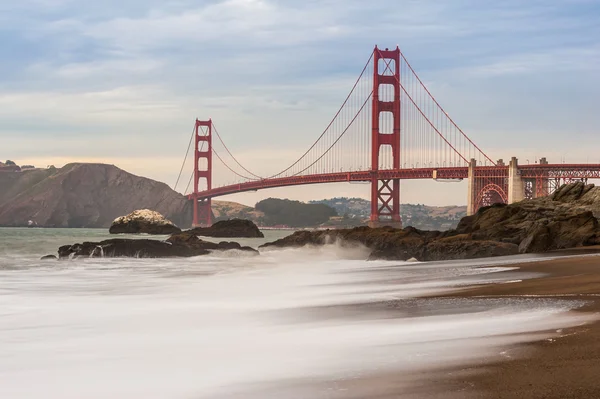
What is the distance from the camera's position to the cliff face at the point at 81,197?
165000 mm

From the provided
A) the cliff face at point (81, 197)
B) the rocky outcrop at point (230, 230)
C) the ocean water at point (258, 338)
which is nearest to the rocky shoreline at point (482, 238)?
the ocean water at point (258, 338)

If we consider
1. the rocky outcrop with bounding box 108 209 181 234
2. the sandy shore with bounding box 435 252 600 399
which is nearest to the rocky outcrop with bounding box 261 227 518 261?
the sandy shore with bounding box 435 252 600 399

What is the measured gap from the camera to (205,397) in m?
5.81

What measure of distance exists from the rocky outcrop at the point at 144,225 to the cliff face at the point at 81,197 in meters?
48.2

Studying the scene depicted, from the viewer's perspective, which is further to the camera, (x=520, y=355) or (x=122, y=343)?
(x=122, y=343)

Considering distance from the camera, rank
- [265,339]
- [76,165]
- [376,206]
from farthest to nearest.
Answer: [76,165]
[376,206]
[265,339]

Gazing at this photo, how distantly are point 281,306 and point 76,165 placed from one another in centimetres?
17696

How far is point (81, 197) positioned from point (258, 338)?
17100 cm

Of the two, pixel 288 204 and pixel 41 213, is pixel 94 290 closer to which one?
pixel 41 213

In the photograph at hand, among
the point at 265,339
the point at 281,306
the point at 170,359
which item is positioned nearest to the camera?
the point at 170,359

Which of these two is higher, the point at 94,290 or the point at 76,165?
the point at 76,165

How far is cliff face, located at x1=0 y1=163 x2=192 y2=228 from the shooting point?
16500 cm

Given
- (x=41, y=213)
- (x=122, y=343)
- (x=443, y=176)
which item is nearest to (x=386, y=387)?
(x=122, y=343)

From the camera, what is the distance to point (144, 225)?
103 metres
